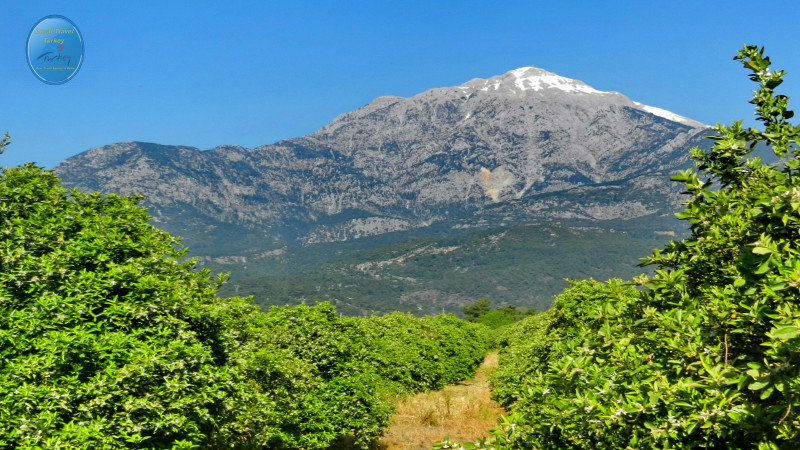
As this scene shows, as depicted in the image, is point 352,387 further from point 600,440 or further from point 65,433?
Answer: point 600,440

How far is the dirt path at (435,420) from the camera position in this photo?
73.6 feet

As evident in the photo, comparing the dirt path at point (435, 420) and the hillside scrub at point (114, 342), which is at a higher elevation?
the hillside scrub at point (114, 342)

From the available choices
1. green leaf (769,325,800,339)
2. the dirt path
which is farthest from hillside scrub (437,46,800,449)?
the dirt path

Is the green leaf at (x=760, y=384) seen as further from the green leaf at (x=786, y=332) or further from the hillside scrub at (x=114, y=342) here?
the hillside scrub at (x=114, y=342)

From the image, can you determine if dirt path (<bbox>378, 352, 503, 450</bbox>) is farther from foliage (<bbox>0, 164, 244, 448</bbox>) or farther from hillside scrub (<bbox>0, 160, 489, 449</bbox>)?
foliage (<bbox>0, 164, 244, 448</bbox>)

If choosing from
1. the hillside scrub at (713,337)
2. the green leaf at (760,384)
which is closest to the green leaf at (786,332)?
the hillside scrub at (713,337)

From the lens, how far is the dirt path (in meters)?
22.4

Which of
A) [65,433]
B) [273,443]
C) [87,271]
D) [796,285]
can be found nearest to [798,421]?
[796,285]

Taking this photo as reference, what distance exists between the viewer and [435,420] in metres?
25.5

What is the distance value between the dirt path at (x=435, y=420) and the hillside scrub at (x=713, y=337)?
637 inches

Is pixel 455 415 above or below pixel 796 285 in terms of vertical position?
below

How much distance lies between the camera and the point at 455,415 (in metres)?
26.5

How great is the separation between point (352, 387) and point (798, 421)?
16253 mm

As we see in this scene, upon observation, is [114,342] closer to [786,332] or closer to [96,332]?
[96,332]
